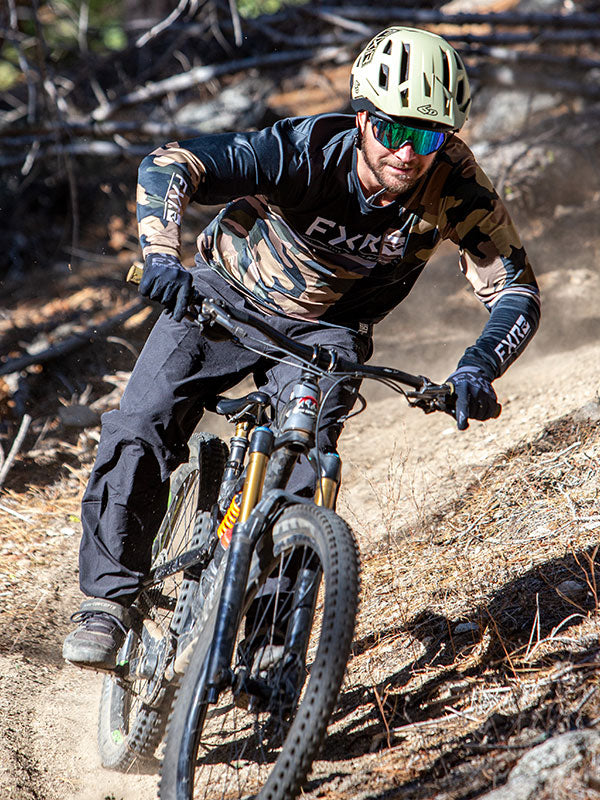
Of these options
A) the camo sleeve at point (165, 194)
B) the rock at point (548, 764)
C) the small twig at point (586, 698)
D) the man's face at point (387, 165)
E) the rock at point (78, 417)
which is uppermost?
the rock at point (78, 417)

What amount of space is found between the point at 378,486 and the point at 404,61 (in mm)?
3164

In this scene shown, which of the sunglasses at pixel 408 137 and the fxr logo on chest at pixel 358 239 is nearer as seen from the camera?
the sunglasses at pixel 408 137

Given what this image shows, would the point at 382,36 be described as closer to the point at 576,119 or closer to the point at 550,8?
the point at 576,119

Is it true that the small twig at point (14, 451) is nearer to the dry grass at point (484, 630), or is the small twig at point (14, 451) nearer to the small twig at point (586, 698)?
the dry grass at point (484, 630)

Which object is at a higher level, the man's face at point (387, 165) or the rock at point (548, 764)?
the man's face at point (387, 165)

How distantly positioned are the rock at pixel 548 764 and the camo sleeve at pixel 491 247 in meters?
1.46

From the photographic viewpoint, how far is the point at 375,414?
679cm

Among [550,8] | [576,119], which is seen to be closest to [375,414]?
[576,119]

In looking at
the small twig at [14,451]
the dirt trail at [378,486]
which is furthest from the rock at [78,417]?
the dirt trail at [378,486]

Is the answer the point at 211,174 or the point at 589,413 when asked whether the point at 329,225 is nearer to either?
the point at 211,174

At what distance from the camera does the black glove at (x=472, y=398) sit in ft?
8.25

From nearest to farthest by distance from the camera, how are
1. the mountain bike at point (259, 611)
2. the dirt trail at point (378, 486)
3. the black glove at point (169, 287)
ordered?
the mountain bike at point (259, 611) < the black glove at point (169, 287) < the dirt trail at point (378, 486)

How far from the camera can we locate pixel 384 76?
2.85 meters

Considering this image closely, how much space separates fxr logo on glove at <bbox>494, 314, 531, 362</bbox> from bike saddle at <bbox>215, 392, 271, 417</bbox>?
0.90m
